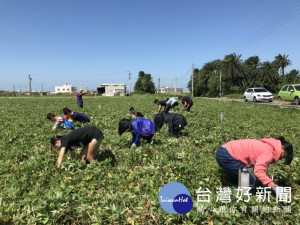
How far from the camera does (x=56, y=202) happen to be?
357cm

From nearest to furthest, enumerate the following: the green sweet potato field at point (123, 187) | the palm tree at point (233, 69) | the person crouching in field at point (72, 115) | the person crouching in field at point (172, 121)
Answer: the green sweet potato field at point (123, 187), the person crouching in field at point (172, 121), the person crouching in field at point (72, 115), the palm tree at point (233, 69)

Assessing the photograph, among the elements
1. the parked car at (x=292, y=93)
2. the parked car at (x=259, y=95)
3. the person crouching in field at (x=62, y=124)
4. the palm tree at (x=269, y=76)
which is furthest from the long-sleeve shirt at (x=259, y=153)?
the palm tree at (x=269, y=76)

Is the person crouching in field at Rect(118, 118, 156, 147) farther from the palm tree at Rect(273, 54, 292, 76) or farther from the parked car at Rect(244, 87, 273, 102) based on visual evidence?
the palm tree at Rect(273, 54, 292, 76)

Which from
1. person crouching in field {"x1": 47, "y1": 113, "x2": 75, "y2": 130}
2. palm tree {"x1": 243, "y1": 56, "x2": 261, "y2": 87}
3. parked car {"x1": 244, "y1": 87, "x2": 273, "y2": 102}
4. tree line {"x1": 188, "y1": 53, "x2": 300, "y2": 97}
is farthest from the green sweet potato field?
palm tree {"x1": 243, "y1": 56, "x2": 261, "y2": 87}

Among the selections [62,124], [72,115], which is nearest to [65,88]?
[62,124]

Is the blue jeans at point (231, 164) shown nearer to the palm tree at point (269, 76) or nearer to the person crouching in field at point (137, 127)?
the person crouching in field at point (137, 127)

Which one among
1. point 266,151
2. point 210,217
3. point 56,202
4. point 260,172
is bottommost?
point 210,217

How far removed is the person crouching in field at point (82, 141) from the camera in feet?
16.5

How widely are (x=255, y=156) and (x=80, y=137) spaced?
3.59 m

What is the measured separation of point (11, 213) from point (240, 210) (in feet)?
11.2

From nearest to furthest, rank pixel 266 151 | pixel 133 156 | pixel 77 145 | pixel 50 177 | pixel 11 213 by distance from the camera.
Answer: pixel 11 213
pixel 266 151
pixel 50 177
pixel 77 145
pixel 133 156

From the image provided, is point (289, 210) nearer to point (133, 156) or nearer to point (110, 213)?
point (110, 213)

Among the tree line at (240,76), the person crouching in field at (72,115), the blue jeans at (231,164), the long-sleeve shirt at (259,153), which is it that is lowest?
the blue jeans at (231,164)

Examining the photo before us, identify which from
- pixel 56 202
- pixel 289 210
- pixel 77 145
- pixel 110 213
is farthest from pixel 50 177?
pixel 289 210
